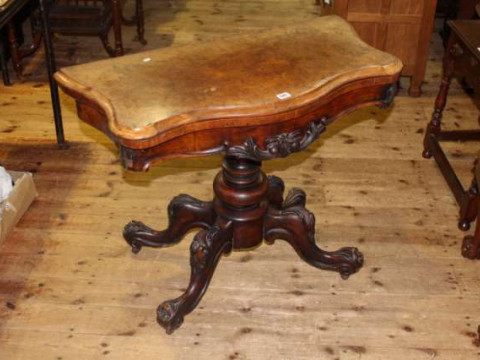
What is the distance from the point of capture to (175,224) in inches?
96.3

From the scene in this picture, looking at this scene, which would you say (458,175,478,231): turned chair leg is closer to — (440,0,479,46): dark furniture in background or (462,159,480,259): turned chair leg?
(462,159,480,259): turned chair leg

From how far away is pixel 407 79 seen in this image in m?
3.89

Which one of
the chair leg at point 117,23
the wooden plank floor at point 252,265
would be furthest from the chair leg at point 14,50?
the chair leg at point 117,23

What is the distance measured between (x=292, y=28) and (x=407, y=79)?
184cm

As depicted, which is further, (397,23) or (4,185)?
(397,23)

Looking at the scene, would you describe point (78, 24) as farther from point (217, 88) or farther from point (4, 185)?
point (217, 88)

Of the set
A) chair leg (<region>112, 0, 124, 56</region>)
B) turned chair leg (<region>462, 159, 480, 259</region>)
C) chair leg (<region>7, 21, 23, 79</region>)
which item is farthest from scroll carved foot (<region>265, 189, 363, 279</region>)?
chair leg (<region>7, 21, 23, 79</region>)

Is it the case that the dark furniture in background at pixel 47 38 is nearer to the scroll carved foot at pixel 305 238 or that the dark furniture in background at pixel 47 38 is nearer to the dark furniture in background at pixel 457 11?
the scroll carved foot at pixel 305 238

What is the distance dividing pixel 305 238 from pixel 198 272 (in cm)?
41

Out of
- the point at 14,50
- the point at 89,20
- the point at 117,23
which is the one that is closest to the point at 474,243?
the point at 117,23

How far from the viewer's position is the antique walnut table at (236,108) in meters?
1.77

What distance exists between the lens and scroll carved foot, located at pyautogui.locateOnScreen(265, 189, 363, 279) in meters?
2.33

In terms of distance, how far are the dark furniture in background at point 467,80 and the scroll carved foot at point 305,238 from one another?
0.47m

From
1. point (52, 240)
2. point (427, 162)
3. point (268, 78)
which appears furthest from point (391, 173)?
point (52, 240)
